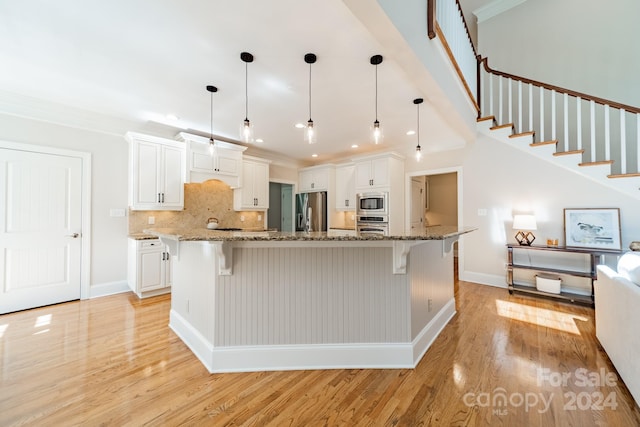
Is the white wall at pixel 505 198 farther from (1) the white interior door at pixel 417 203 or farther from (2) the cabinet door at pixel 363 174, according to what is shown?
(2) the cabinet door at pixel 363 174

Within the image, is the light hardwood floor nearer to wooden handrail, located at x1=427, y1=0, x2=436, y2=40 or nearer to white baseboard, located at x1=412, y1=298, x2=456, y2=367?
white baseboard, located at x1=412, y1=298, x2=456, y2=367

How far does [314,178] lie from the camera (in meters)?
5.91

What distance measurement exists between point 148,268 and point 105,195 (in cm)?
128

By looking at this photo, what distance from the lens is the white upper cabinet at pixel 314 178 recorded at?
5.67 m

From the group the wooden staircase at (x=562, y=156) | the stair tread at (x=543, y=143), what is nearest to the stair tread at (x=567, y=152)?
the wooden staircase at (x=562, y=156)

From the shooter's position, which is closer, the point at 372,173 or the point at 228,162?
the point at 228,162

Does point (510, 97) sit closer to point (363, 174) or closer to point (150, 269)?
point (363, 174)

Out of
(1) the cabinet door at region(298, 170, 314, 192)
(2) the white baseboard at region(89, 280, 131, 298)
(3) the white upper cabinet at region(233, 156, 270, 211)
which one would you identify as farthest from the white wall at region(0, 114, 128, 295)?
(1) the cabinet door at region(298, 170, 314, 192)

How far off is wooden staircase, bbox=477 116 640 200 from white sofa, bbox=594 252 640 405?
5.62 ft

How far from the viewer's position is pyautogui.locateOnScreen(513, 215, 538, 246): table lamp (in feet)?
11.5

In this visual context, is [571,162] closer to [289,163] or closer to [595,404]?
[595,404]

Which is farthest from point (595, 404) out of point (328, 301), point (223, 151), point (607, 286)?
point (223, 151)

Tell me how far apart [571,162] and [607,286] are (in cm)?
212

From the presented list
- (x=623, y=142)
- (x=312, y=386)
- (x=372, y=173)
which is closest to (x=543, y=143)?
(x=623, y=142)
